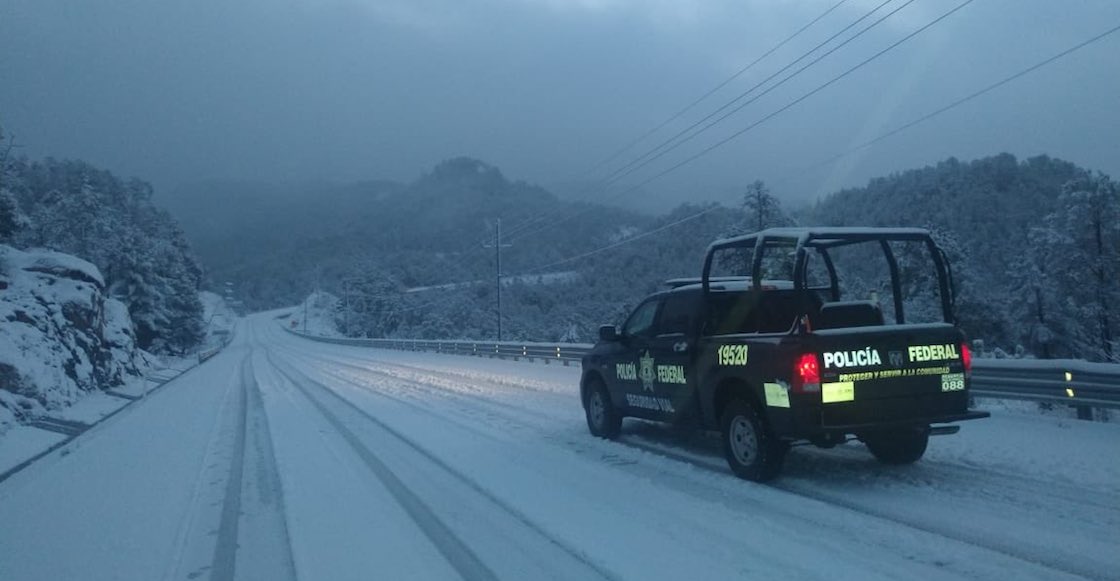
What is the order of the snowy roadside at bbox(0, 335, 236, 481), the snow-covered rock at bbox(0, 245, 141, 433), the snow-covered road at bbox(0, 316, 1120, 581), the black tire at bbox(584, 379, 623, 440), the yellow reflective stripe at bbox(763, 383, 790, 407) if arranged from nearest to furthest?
1. the snow-covered road at bbox(0, 316, 1120, 581)
2. the yellow reflective stripe at bbox(763, 383, 790, 407)
3. the black tire at bbox(584, 379, 623, 440)
4. the snowy roadside at bbox(0, 335, 236, 481)
5. the snow-covered rock at bbox(0, 245, 141, 433)

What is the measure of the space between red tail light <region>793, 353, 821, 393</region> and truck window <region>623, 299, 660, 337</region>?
10.9 feet

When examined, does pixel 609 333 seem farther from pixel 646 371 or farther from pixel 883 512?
pixel 883 512

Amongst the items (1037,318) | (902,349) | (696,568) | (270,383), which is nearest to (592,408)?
(902,349)

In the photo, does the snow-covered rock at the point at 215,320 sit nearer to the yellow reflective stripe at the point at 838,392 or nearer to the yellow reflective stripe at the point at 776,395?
the yellow reflective stripe at the point at 776,395

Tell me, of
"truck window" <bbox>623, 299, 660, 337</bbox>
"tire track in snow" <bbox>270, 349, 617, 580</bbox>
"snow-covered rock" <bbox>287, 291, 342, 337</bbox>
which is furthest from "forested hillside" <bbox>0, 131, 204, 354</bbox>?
"snow-covered rock" <bbox>287, 291, 342, 337</bbox>

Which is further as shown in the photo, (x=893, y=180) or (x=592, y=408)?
(x=893, y=180)

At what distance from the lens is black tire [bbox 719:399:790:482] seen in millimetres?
7930

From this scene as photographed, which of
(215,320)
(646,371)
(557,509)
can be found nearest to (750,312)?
(646,371)

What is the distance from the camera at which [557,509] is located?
7.43 metres

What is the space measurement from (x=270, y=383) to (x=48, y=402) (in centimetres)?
858

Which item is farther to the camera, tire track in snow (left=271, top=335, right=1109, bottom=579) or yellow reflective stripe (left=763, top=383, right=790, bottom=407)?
yellow reflective stripe (left=763, top=383, right=790, bottom=407)

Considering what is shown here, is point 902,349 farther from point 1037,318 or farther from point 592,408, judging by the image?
point 1037,318

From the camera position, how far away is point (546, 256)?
128m

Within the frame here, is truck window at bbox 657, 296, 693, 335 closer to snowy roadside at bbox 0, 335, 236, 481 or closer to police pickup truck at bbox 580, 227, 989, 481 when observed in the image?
police pickup truck at bbox 580, 227, 989, 481
